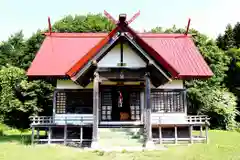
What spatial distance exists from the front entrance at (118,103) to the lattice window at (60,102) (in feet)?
7.60

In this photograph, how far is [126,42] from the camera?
631 inches

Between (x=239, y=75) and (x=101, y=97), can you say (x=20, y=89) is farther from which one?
(x=239, y=75)

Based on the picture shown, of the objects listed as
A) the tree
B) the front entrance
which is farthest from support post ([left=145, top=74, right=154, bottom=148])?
the tree

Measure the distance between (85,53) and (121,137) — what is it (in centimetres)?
721

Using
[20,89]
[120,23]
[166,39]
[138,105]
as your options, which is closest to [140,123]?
[138,105]

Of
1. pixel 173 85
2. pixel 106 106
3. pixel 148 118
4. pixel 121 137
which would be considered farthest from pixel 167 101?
pixel 121 137

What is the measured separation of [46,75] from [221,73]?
21.5m

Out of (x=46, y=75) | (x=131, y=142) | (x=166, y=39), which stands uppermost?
(x=166, y=39)

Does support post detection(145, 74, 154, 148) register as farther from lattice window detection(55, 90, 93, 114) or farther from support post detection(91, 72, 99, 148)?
lattice window detection(55, 90, 93, 114)

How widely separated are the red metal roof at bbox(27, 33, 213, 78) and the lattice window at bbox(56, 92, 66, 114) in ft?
4.50

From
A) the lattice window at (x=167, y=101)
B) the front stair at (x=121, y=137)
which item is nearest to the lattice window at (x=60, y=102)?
the front stair at (x=121, y=137)

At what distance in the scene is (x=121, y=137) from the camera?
1591 cm

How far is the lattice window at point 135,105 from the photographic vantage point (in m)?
19.1

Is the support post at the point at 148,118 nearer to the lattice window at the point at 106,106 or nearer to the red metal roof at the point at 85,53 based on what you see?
the red metal roof at the point at 85,53
